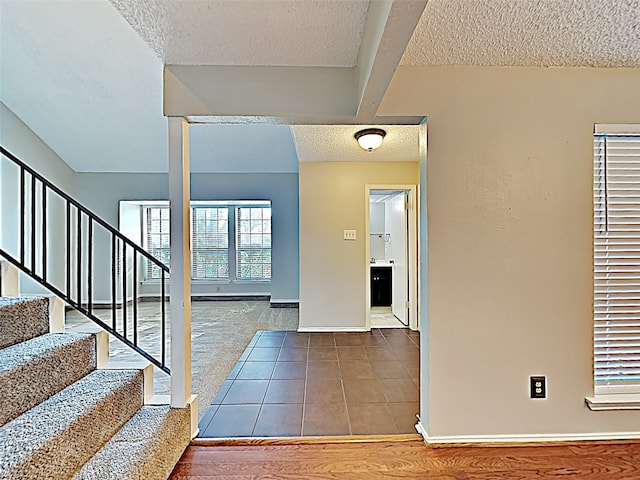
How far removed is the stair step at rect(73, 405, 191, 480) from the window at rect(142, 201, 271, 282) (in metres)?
6.17

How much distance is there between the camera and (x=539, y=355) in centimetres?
216

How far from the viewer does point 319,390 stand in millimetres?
2986

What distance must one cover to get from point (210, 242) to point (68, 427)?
23.1ft

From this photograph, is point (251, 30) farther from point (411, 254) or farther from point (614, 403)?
point (411, 254)

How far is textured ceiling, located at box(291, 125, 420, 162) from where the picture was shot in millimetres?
3518

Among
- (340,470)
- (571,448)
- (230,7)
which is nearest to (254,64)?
(230,7)

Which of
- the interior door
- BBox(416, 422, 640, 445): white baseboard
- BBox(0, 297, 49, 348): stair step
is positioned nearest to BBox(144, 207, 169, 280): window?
the interior door

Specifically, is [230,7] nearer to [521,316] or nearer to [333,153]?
[521,316]

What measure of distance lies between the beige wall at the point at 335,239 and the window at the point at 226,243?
11.4 ft

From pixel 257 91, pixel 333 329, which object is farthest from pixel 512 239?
pixel 333 329

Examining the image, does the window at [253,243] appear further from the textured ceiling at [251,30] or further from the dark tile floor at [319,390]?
the textured ceiling at [251,30]

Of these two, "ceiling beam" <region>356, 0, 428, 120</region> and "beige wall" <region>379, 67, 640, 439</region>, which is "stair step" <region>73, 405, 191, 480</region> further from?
"ceiling beam" <region>356, 0, 428, 120</region>

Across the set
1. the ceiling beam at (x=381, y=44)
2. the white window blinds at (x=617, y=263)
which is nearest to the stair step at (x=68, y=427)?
the ceiling beam at (x=381, y=44)

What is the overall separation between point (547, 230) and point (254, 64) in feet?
6.34
